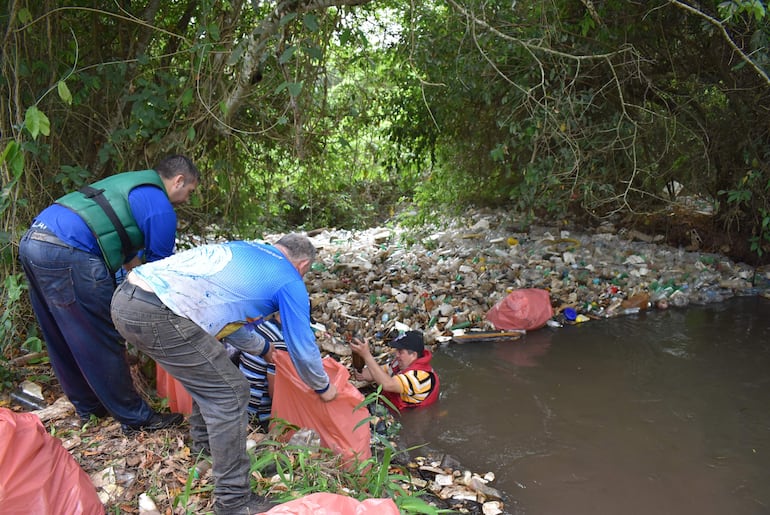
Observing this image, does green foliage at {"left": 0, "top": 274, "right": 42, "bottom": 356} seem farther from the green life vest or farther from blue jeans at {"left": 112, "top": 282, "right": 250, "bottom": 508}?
blue jeans at {"left": 112, "top": 282, "right": 250, "bottom": 508}

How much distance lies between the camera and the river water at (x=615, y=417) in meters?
3.04

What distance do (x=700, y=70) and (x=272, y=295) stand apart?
5893 millimetres

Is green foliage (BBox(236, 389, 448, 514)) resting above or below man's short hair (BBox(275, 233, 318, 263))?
below

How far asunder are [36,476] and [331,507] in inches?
40.8

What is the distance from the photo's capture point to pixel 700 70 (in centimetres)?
619

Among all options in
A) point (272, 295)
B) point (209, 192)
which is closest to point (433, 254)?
point (209, 192)

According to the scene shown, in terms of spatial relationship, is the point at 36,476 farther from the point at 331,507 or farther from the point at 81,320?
the point at 331,507

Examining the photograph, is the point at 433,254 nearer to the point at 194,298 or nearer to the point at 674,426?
the point at 674,426

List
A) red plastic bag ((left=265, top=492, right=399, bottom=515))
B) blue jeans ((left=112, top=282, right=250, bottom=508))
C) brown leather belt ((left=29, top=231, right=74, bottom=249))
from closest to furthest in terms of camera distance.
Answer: red plastic bag ((left=265, top=492, right=399, bottom=515)) → blue jeans ((left=112, top=282, right=250, bottom=508)) → brown leather belt ((left=29, top=231, right=74, bottom=249))

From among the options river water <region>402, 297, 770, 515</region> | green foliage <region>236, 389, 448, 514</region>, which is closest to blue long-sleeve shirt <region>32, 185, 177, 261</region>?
green foliage <region>236, 389, 448, 514</region>

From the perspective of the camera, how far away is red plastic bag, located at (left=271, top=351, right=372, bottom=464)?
2.83 meters

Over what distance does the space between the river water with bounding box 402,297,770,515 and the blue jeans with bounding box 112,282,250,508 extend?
4.92ft

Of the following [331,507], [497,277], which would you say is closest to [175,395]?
[331,507]

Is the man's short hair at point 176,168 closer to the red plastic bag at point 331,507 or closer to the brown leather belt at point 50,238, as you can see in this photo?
the brown leather belt at point 50,238
